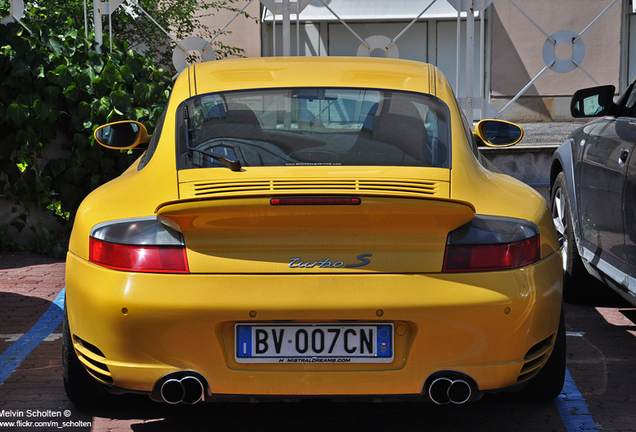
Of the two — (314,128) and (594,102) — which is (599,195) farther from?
(314,128)

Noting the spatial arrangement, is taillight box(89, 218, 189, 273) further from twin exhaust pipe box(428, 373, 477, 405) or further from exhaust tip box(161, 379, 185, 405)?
twin exhaust pipe box(428, 373, 477, 405)

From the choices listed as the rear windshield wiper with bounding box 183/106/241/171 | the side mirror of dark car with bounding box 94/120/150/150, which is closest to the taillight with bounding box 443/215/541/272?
the rear windshield wiper with bounding box 183/106/241/171

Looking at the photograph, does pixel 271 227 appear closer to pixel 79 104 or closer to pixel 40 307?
pixel 40 307

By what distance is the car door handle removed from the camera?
12.8ft

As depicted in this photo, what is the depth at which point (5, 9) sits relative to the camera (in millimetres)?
7328

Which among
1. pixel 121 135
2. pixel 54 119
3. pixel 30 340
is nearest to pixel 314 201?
pixel 121 135

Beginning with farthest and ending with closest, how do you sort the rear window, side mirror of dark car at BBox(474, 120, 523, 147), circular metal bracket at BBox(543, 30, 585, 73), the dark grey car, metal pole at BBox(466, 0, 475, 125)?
1. circular metal bracket at BBox(543, 30, 585, 73)
2. metal pole at BBox(466, 0, 475, 125)
3. side mirror of dark car at BBox(474, 120, 523, 147)
4. the dark grey car
5. the rear window

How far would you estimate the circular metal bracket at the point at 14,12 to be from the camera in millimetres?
7017

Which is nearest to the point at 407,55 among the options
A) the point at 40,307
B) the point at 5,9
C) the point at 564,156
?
the point at 5,9

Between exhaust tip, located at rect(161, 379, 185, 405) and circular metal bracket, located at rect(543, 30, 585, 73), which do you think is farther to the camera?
circular metal bracket, located at rect(543, 30, 585, 73)

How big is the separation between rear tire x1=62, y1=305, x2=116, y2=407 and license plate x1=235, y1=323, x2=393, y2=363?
91 centimetres

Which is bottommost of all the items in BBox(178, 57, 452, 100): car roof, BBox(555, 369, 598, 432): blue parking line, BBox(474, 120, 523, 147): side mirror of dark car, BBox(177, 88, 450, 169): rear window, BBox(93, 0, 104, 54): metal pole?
BBox(555, 369, 598, 432): blue parking line

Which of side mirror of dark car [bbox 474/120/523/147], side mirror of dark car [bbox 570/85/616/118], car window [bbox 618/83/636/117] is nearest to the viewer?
side mirror of dark car [bbox 474/120/523/147]

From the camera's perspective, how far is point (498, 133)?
4.11m
